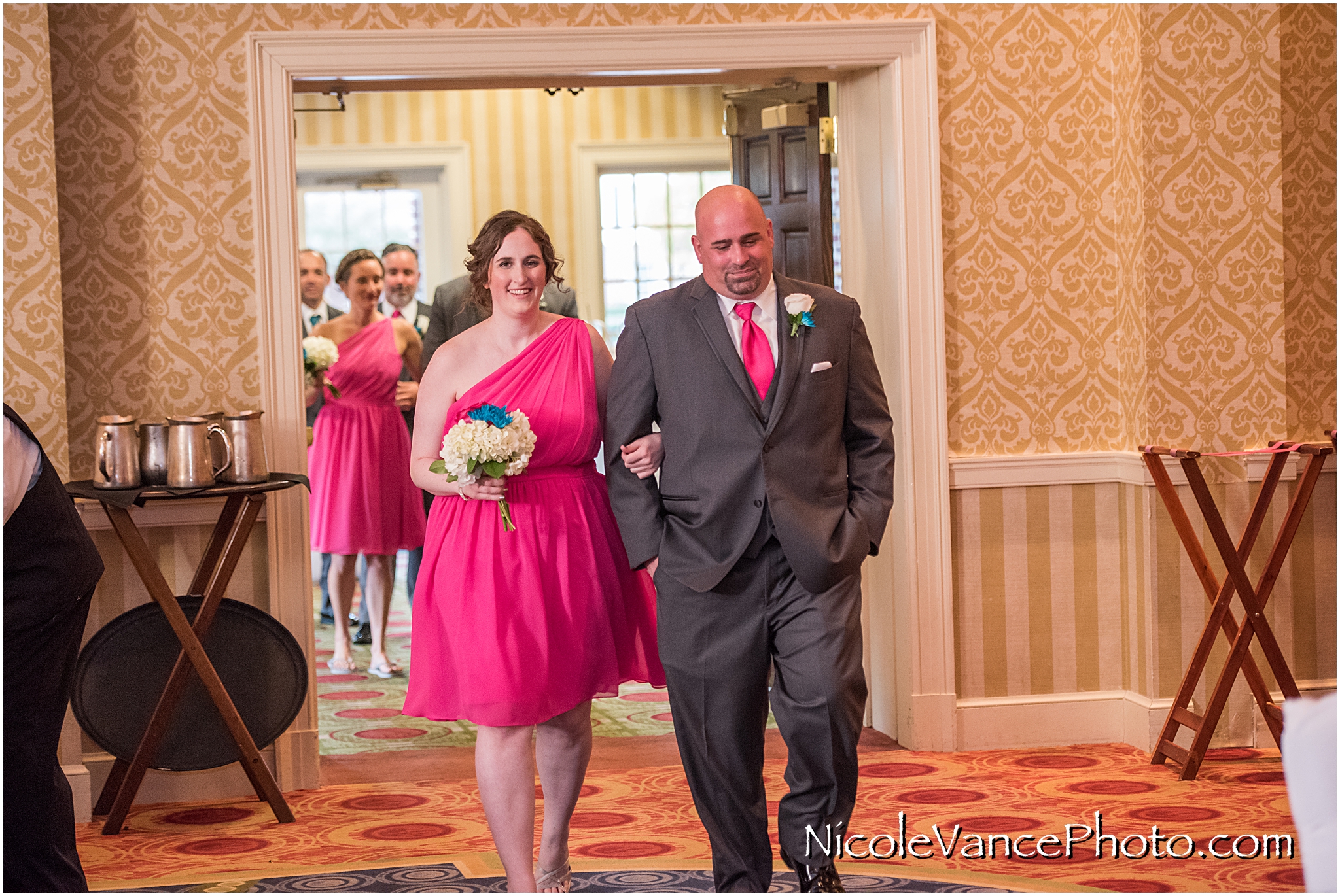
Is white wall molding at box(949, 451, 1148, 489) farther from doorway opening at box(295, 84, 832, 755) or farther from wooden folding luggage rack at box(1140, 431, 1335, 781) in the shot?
doorway opening at box(295, 84, 832, 755)

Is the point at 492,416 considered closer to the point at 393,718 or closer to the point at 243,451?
the point at 243,451

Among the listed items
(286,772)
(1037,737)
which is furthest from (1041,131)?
(286,772)

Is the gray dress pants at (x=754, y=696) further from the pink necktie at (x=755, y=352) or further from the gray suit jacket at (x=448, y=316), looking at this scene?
the gray suit jacket at (x=448, y=316)

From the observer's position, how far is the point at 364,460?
5895 mm

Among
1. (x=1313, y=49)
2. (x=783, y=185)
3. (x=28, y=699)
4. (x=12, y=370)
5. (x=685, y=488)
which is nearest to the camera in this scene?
(x=28, y=699)

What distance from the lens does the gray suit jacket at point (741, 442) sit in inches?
111

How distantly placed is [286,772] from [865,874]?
199cm

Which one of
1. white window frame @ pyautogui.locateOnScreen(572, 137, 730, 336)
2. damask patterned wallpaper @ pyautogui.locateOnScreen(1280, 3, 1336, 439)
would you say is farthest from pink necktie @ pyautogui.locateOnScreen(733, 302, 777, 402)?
white window frame @ pyautogui.locateOnScreen(572, 137, 730, 336)

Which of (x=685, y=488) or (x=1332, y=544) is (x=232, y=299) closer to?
(x=685, y=488)

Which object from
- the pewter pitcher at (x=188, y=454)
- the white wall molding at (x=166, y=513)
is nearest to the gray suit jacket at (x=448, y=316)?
the white wall molding at (x=166, y=513)

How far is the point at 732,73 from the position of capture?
4.32 metres

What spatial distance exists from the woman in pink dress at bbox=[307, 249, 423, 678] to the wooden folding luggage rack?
132 inches

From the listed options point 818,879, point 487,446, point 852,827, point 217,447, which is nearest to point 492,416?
point 487,446

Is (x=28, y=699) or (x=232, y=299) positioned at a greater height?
(x=232, y=299)
